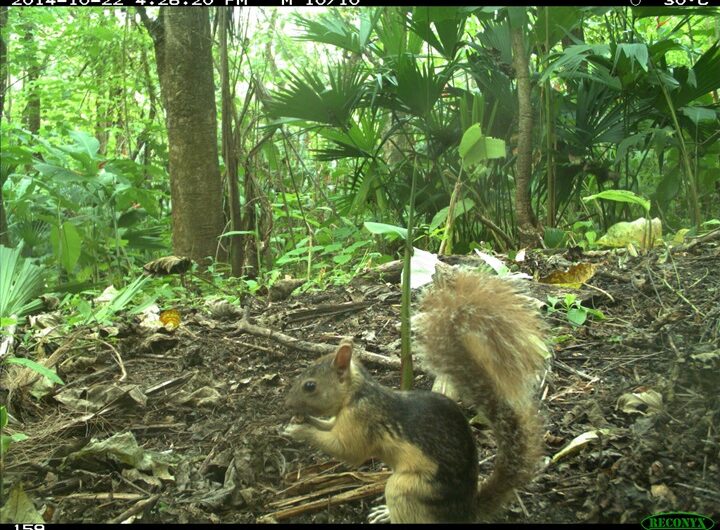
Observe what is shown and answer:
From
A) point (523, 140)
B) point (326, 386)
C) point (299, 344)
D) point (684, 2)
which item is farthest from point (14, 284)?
point (684, 2)

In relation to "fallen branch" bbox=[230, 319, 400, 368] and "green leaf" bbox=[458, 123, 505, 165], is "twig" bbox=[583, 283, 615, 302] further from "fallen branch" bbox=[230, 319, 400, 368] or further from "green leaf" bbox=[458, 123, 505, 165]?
"fallen branch" bbox=[230, 319, 400, 368]

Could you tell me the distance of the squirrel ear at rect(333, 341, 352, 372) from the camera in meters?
1.88

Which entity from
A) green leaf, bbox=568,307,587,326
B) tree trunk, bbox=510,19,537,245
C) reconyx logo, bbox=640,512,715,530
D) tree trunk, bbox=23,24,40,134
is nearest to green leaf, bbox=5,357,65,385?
reconyx logo, bbox=640,512,715,530

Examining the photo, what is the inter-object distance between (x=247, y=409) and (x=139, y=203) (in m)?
4.12

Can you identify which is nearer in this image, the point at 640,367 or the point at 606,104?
the point at 640,367

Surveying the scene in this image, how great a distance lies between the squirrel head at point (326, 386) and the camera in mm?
1900

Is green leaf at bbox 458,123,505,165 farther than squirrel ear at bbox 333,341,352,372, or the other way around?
green leaf at bbox 458,123,505,165

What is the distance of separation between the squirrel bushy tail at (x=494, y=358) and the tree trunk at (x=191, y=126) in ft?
12.3

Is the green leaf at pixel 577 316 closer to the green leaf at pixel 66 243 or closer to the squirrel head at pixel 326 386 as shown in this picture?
the squirrel head at pixel 326 386

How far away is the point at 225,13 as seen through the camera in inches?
198

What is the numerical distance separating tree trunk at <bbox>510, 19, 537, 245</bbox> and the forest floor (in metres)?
1.13

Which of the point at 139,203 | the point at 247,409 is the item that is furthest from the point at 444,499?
the point at 139,203

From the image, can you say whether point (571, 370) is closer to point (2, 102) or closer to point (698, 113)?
point (698, 113)

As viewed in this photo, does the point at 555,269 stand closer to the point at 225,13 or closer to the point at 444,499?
the point at 444,499
